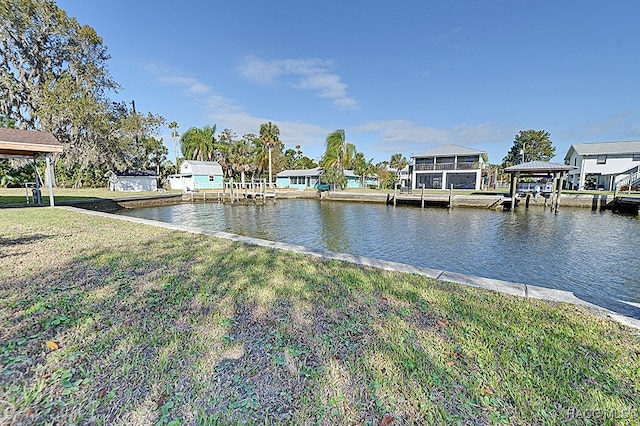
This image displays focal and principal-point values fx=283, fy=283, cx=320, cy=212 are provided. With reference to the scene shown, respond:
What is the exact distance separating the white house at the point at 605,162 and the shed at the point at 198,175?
131 feet

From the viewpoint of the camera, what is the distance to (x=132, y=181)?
3142 centimetres

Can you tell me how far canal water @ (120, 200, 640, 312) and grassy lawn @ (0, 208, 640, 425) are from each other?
73.1 inches

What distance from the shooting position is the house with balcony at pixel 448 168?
104 ft

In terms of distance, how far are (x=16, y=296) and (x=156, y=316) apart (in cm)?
167

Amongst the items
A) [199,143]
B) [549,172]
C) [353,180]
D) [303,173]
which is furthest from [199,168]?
[549,172]

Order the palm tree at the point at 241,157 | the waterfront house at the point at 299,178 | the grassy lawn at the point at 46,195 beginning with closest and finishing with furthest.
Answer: the grassy lawn at the point at 46,195 < the waterfront house at the point at 299,178 < the palm tree at the point at 241,157

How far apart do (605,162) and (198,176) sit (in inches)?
1751

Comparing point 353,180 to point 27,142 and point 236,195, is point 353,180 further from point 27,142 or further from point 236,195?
point 27,142

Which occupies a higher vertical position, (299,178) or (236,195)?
(299,178)

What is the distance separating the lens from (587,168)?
29.8 m

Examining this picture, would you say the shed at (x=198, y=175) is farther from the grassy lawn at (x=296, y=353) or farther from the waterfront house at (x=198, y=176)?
the grassy lawn at (x=296, y=353)

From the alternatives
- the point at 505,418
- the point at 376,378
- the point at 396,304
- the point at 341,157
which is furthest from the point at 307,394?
the point at 341,157

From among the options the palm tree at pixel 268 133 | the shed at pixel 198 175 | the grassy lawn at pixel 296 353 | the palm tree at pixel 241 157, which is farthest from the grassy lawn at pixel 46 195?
the palm tree at pixel 241 157

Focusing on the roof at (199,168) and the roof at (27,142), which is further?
the roof at (199,168)
